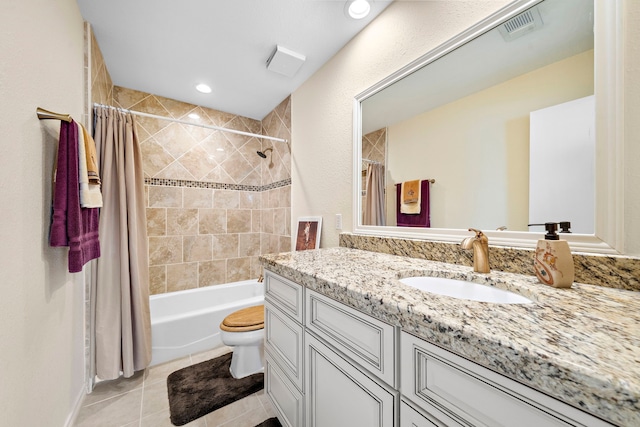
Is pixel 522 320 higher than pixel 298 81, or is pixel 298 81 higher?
pixel 298 81

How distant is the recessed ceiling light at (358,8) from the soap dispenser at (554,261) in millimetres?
1458

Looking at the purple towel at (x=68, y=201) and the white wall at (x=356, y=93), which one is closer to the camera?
the white wall at (x=356, y=93)

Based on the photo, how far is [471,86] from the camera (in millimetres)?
1079

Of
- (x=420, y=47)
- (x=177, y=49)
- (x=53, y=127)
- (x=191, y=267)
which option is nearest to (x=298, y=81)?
(x=177, y=49)

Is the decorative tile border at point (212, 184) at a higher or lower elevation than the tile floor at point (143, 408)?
higher

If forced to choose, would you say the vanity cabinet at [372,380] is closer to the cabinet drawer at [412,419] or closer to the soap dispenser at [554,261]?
the cabinet drawer at [412,419]

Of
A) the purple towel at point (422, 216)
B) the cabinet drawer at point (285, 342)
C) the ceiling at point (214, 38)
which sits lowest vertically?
the cabinet drawer at point (285, 342)

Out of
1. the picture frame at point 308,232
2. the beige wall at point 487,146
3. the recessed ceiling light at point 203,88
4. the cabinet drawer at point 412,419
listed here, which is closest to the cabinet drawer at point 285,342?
the cabinet drawer at point 412,419

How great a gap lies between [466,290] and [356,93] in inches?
53.3

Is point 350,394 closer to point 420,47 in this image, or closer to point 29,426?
point 29,426

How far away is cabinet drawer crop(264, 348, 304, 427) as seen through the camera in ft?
3.31

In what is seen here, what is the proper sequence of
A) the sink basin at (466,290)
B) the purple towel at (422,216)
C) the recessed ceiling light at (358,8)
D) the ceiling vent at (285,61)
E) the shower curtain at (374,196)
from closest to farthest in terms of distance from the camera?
the sink basin at (466,290), the purple towel at (422,216), the recessed ceiling light at (358,8), the shower curtain at (374,196), the ceiling vent at (285,61)

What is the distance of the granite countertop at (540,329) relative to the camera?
32 centimetres

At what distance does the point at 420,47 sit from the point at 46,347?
2.27 metres
